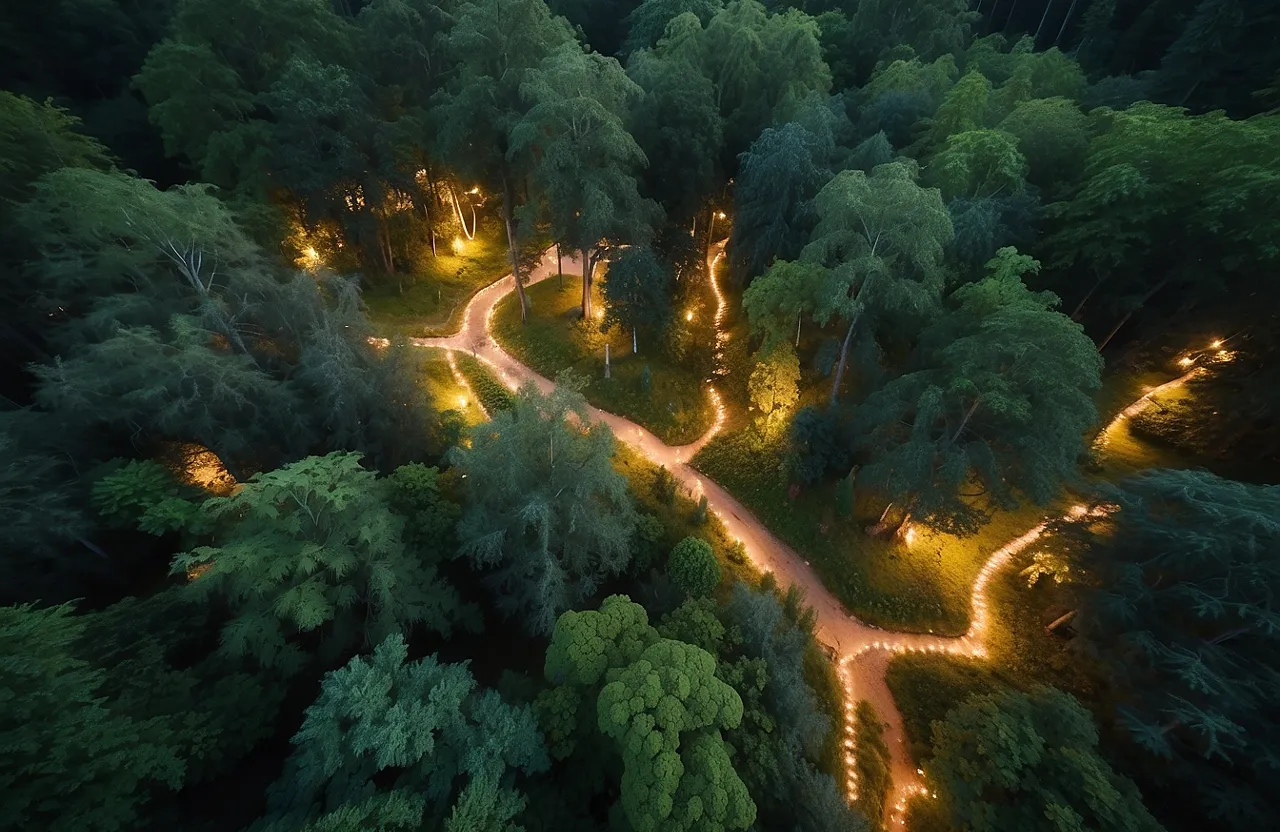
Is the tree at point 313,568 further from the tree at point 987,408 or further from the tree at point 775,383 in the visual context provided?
the tree at point 775,383

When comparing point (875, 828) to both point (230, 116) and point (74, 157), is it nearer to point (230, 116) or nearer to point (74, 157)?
point (74, 157)

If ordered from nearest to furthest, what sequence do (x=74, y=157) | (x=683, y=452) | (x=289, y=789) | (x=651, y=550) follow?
(x=289, y=789) < (x=651, y=550) < (x=74, y=157) < (x=683, y=452)

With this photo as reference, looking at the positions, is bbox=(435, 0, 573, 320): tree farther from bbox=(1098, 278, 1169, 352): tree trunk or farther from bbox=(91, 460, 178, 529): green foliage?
bbox=(1098, 278, 1169, 352): tree trunk

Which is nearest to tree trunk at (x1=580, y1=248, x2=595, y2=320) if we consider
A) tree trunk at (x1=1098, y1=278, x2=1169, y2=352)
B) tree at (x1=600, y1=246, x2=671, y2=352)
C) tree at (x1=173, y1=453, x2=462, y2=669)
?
tree at (x1=600, y1=246, x2=671, y2=352)

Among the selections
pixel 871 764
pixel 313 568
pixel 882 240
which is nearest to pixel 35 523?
pixel 313 568

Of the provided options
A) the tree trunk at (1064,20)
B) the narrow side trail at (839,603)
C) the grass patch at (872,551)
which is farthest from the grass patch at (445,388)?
the tree trunk at (1064,20)

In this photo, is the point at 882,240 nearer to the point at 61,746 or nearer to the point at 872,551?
the point at 872,551

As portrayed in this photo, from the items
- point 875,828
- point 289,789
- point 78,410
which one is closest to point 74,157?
point 78,410
